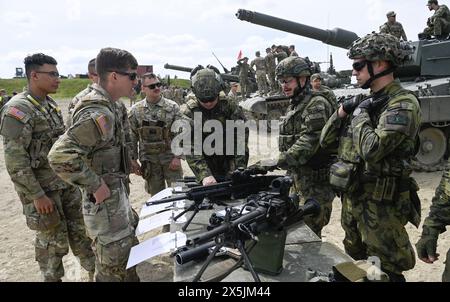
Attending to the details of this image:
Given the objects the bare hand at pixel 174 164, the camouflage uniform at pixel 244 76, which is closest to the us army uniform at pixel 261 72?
the camouflage uniform at pixel 244 76

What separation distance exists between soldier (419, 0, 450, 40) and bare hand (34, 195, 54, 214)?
31.7 feet

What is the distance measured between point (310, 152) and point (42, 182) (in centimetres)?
277

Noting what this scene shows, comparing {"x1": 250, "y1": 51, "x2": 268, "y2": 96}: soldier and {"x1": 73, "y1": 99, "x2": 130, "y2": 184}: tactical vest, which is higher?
{"x1": 250, "y1": 51, "x2": 268, "y2": 96}: soldier

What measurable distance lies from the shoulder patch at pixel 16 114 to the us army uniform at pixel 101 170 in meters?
1.19

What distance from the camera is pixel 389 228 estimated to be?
9.53 ft

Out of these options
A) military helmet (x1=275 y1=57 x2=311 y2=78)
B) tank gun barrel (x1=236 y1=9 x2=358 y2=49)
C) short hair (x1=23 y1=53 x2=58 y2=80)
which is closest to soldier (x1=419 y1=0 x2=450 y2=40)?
tank gun barrel (x1=236 y1=9 x2=358 y2=49)

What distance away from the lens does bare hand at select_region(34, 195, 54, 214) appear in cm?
373

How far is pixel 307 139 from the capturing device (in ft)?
12.2

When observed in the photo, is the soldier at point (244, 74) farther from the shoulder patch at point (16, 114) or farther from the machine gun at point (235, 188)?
the machine gun at point (235, 188)

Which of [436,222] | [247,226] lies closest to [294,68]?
[436,222]

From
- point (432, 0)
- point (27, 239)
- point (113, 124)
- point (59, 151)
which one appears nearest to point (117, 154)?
point (113, 124)

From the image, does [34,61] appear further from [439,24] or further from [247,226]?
[439,24]

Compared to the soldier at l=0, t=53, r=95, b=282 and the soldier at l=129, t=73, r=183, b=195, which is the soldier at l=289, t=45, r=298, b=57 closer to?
the soldier at l=129, t=73, r=183, b=195
